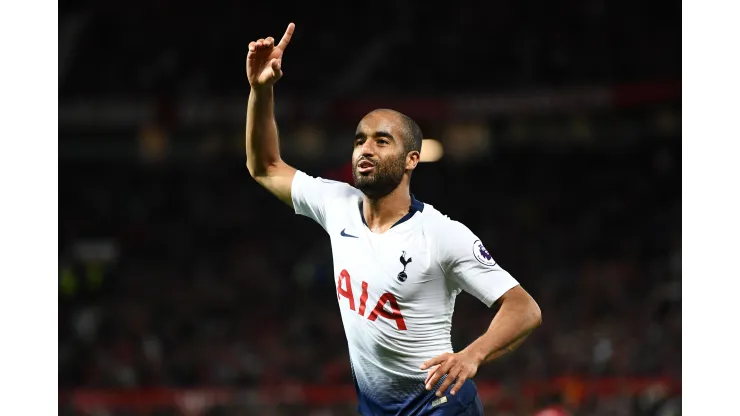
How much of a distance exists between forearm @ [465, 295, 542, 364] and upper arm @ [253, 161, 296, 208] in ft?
4.80

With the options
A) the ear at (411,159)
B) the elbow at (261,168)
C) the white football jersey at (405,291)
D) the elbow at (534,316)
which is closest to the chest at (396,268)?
the white football jersey at (405,291)

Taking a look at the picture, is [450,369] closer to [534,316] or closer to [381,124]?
[534,316]

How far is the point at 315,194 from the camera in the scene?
5527 mm

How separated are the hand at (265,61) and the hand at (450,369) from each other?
1830 mm

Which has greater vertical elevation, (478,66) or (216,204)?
(478,66)

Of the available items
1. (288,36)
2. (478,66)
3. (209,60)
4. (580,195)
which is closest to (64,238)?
(209,60)

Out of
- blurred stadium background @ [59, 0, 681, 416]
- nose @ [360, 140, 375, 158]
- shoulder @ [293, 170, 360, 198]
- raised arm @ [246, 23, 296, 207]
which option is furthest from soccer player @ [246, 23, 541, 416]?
blurred stadium background @ [59, 0, 681, 416]

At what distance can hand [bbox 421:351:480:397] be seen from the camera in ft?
14.2

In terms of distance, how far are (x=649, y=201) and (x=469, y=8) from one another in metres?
6.01

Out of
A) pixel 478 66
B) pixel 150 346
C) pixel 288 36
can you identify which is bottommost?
pixel 150 346

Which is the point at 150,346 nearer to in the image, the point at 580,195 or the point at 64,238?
the point at 64,238

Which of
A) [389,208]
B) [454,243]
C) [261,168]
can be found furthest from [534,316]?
[261,168]

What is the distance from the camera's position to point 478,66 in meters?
23.0

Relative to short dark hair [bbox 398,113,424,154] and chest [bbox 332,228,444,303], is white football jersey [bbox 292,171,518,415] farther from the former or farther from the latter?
short dark hair [bbox 398,113,424,154]
